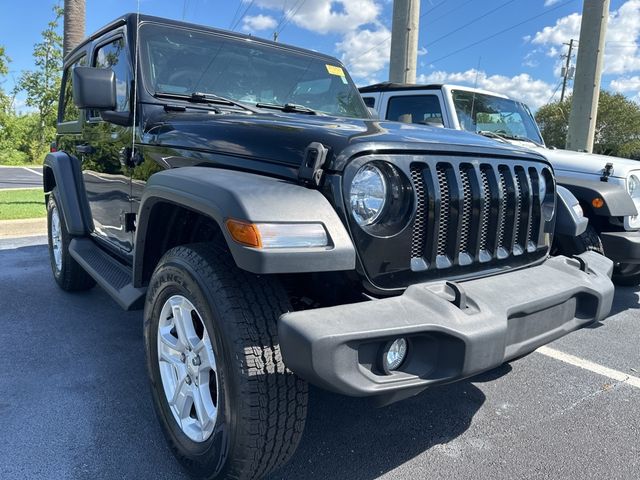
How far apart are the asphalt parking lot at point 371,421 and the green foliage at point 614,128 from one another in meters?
31.3

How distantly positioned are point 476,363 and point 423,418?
3.37 ft

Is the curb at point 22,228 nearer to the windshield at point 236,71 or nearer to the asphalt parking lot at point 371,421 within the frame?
the asphalt parking lot at point 371,421

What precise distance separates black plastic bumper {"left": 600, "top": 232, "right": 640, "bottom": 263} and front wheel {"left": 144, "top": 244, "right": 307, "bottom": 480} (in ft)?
10.1

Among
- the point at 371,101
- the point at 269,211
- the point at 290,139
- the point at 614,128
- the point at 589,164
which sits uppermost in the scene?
the point at 614,128

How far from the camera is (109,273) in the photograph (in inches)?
125

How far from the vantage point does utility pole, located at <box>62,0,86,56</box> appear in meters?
9.62

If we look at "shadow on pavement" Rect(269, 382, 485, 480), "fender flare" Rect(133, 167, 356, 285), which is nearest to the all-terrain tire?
"shadow on pavement" Rect(269, 382, 485, 480)

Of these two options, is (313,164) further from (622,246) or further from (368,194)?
(622,246)

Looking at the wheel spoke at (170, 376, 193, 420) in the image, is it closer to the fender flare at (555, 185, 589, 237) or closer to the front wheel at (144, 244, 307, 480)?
the front wheel at (144, 244, 307, 480)

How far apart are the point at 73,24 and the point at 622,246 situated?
1020 centimetres

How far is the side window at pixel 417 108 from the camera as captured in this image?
217 inches

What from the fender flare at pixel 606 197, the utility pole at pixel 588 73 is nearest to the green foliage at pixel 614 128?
the utility pole at pixel 588 73

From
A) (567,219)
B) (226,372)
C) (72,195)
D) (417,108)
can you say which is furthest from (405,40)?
(226,372)

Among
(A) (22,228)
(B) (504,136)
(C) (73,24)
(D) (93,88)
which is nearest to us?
(D) (93,88)
